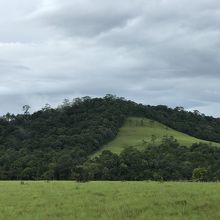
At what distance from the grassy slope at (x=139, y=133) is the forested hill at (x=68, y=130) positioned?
2.63 meters

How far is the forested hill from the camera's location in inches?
2923

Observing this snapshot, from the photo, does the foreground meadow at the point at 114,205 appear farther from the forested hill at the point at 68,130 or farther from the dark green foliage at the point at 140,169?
the forested hill at the point at 68,130

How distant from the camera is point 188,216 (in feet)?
49.2

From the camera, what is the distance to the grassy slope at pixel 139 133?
147750 mm

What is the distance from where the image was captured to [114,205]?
1767 centimetres

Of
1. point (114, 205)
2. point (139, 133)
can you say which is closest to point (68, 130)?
point (139, 133)

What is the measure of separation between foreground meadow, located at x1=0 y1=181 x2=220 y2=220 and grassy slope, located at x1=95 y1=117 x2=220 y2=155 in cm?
11765

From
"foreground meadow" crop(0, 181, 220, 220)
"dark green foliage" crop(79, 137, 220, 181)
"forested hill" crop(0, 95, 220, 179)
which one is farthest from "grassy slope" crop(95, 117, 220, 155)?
"foreground meadow" crop(0, 181, 220, 220)

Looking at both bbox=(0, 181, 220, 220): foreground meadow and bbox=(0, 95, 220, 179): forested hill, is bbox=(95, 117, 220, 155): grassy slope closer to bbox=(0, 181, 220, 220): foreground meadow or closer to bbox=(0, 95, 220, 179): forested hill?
bbox=(0, 95, 220, 179): forested hill

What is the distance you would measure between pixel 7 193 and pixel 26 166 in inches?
2011

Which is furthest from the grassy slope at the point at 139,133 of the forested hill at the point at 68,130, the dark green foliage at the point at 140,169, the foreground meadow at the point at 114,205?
the foreground meadow at the point at 114,205

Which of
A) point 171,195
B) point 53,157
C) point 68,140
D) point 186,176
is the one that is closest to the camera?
point 171,195

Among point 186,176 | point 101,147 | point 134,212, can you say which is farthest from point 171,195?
point 101,147

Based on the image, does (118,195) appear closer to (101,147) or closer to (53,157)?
(53,157)
